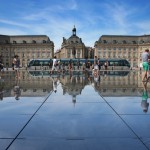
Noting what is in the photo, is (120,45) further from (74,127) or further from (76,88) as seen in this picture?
(74,127)

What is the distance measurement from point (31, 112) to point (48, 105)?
103 centimetres

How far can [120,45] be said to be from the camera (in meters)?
142

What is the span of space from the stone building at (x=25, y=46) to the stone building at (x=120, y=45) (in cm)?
2482

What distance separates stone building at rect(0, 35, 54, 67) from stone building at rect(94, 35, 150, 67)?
977 inches

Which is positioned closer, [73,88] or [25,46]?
[73,88]

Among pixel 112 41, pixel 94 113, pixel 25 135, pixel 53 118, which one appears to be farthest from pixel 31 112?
pixel 112 41

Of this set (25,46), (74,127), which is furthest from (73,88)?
(25,46)

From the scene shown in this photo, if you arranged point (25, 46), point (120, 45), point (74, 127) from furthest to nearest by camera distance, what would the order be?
point (120, 45)
point (25, 46)
point (74, 127)

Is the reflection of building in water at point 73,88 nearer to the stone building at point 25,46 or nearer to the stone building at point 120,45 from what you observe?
the stone building at point 25,46

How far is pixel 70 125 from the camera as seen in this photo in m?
4.84

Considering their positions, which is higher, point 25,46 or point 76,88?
point 25,46

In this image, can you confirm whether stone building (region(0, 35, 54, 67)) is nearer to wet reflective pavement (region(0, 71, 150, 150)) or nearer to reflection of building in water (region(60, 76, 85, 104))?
reflection of building in water (region(60, 76, 85, 104))

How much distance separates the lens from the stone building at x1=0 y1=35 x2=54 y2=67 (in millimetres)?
137750

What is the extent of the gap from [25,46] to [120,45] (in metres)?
47.0
